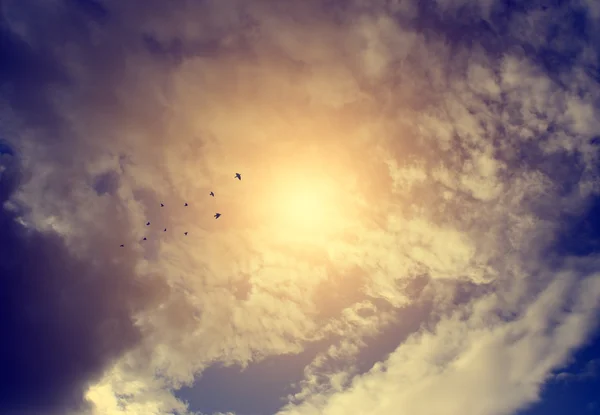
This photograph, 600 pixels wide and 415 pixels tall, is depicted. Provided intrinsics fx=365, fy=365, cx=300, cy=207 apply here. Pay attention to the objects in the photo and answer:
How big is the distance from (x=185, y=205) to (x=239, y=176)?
1286 centimetres

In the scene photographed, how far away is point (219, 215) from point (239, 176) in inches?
312

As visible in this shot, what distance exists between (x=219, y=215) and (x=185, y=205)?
314 inches

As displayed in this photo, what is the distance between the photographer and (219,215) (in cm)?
6475

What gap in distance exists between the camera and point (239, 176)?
208ft

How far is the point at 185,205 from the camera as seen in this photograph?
6800cm

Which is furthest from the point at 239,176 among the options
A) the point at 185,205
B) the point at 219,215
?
the point at 185,205

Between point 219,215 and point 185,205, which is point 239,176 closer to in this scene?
point 219,215

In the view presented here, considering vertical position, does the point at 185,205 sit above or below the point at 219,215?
above

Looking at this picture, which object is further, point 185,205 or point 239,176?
point 185,205
